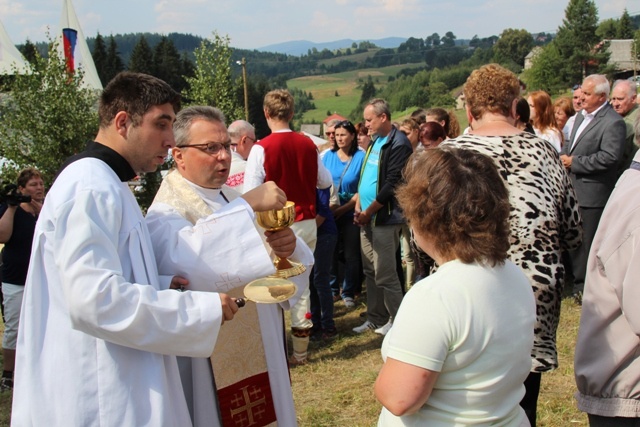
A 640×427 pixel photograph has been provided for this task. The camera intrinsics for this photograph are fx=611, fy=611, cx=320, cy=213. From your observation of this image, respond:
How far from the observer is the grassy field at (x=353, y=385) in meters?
4.07

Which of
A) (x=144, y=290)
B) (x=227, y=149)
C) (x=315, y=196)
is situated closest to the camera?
(x=144, y=290)

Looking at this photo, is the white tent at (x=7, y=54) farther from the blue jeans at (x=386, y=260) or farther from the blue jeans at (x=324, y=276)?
the blue jeans at (x=386, y=260)

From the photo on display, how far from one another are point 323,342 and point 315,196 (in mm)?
1453

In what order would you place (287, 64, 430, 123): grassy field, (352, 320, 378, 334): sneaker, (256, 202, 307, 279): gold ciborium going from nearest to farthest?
(256, 202, 307, 279): gold ciborium
(352, 320, 378, 334): sneaker
(287, 64, 430, 123): grassy field

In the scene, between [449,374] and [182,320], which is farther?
[182,320]

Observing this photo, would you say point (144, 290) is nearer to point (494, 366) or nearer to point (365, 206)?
point (494, 366)

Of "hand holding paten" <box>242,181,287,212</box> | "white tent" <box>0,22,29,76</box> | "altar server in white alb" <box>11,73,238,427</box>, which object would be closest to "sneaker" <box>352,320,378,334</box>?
"hand holding paten" <box>242,181,287,212</box>

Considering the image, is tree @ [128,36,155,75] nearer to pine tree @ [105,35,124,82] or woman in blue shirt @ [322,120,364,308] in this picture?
pine tree @ [105,35,124,82]

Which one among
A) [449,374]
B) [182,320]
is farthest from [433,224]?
[182,320]

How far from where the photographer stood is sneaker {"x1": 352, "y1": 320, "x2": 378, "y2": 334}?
6.07 m


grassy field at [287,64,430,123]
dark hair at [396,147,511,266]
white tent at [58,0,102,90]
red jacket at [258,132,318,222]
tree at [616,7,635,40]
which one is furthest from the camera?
tree at [616,7,635,40]

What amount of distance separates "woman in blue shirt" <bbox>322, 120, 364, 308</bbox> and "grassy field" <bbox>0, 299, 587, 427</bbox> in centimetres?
102

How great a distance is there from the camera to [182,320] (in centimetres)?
188

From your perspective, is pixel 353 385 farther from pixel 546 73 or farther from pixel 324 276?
pixel 546 73
